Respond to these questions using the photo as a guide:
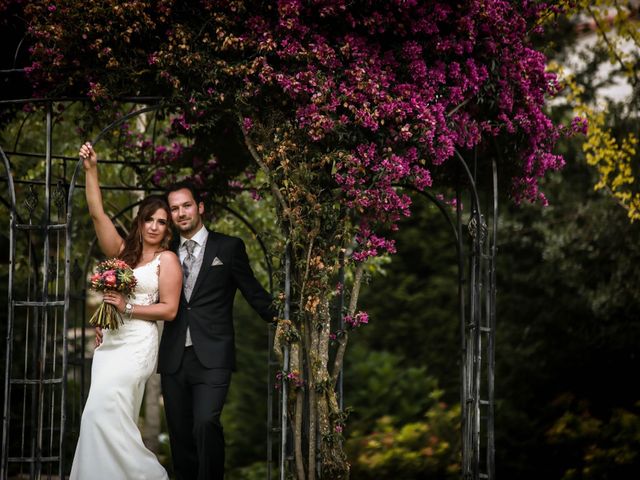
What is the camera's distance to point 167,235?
651 cm

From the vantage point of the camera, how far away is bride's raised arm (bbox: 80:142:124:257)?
6.07 meters

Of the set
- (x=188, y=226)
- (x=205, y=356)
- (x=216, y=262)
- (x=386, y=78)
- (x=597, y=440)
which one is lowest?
(x=597, y=440)

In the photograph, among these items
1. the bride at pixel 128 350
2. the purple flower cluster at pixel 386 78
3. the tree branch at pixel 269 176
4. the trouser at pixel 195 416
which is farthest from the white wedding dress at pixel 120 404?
the purple flower cluster at pixel 386 78

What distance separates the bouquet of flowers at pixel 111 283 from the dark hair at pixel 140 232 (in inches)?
10.5

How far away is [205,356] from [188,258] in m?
0.67

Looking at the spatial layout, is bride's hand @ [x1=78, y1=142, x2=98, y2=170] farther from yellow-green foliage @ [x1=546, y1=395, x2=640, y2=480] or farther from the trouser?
yellow-green foliage @ [x1=546, y1=395, x2=640, y2=480]

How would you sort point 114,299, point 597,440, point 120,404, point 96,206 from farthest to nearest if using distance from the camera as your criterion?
point 597,440 → point 96,206 → point 120,404 → point 114,299

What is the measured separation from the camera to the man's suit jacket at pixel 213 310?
629 cm

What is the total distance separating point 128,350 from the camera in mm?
6223

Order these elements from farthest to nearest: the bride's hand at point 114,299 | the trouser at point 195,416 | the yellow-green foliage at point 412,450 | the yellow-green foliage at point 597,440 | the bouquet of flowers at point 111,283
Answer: the yellow-green foliage at point 412,450, the yellow-green foliage at point 597,440, the trouser at point 195,416, the bride's hand at point 114,299, the bouquet of flowers at point 111,283

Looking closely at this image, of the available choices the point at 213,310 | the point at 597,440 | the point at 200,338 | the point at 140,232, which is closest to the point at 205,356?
the point at 200,338

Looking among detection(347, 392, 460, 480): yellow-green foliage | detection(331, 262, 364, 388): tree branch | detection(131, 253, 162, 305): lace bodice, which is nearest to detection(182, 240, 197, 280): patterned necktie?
detection(131, 253, 162, 305): lace bodice

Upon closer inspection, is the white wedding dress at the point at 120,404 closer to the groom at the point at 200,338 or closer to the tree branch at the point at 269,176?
the groom at the point at 200,338

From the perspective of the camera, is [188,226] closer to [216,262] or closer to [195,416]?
[216,262]
